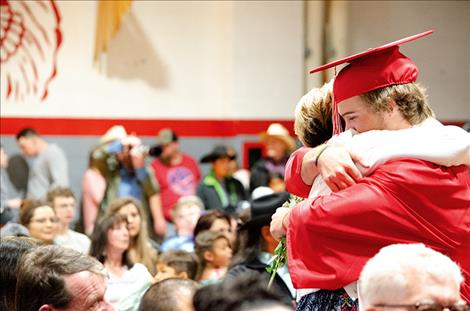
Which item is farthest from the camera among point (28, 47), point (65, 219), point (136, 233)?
point (28, 47)

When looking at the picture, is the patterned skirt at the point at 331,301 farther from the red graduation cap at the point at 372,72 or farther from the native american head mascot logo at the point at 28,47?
the native american head mascot logo at the point at 28,47

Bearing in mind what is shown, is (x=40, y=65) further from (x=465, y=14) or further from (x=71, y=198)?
(x=465, y=14)

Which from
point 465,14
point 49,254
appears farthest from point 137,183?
point 49,254

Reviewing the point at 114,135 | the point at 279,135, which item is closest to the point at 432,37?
the point at 279,135

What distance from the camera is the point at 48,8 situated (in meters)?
10.6

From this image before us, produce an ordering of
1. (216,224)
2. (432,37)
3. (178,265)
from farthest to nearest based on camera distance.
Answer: (432,37)
(216,224)
(178,265)

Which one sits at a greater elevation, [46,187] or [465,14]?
[465,14]

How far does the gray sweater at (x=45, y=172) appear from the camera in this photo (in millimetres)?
9984

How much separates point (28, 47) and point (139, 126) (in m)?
1.39

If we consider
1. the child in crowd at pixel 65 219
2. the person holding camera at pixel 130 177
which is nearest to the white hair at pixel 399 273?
the child in crowd at pixel 65 219

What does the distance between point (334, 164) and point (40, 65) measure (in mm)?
8075

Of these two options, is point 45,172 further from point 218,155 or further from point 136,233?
point 136,233

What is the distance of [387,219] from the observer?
280cm

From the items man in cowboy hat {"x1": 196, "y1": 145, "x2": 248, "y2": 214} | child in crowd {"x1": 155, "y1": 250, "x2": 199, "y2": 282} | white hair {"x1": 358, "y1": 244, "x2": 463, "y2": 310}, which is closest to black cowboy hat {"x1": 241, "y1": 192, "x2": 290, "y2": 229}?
child in crowd {"x1": 155, "y1": 250, "x2": 199, "y2": 282}
